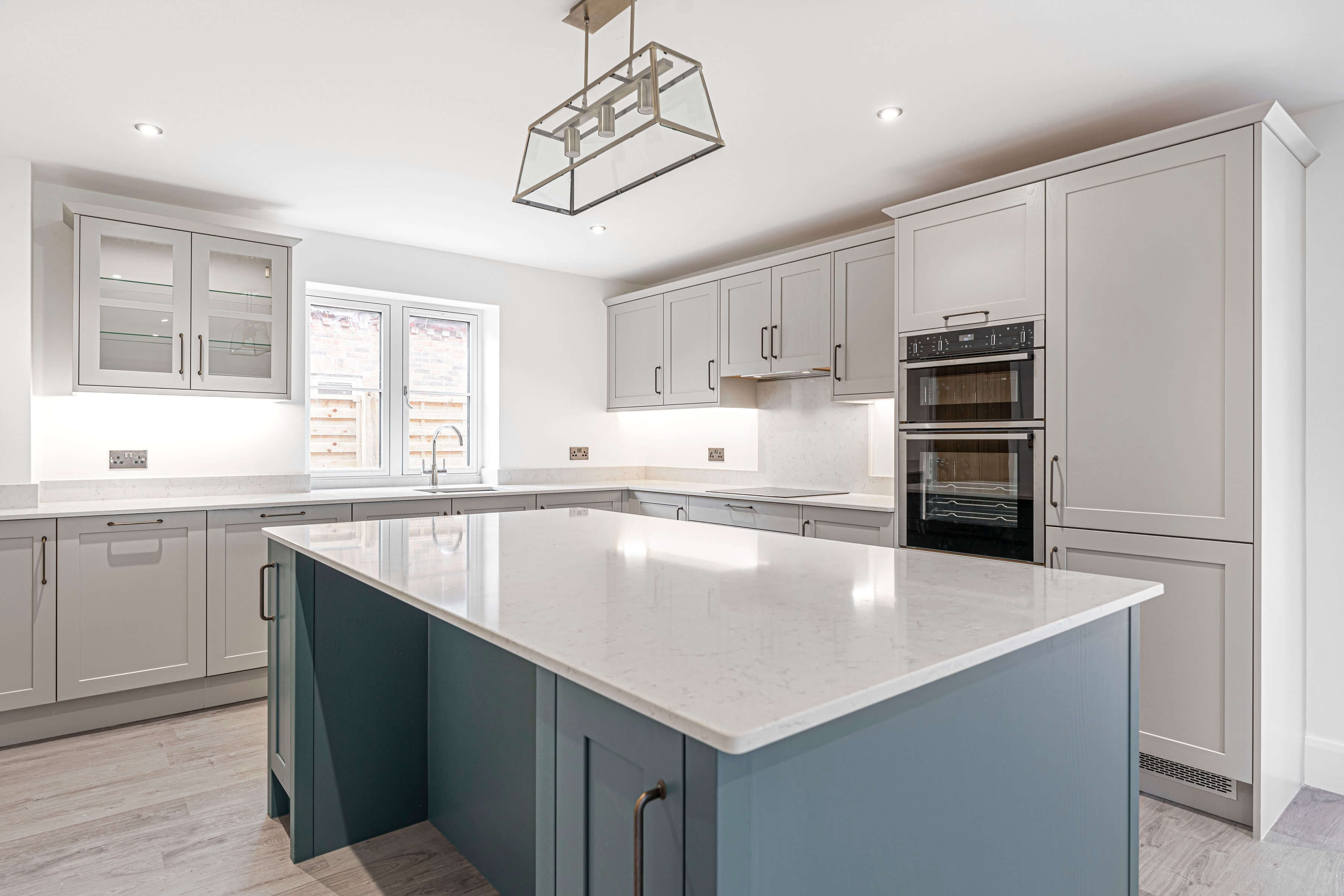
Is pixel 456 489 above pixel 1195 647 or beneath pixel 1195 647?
above

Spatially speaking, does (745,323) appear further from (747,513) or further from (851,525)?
(851,525)

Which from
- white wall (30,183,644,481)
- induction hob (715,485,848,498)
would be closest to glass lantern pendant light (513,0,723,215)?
induction hob (715,485,848,498)

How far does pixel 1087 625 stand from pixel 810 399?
3.20m

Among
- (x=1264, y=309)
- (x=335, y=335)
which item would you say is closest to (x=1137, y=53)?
(x=1264, y=309)

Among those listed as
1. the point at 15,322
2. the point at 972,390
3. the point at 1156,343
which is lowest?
the point at 972,390

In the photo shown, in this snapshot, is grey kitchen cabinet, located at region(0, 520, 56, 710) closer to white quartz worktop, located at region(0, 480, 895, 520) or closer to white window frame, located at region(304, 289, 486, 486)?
white quartz worktop, located at region(0, 480, 895, 520)

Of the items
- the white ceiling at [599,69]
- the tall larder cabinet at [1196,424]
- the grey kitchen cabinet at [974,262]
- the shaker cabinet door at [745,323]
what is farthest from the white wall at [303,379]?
the tall larder cabinet at [1196,424]

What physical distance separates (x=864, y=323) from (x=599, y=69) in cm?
185

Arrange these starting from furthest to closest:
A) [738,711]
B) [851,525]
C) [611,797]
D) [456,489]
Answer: [456,489] < [851,525] < [611,797] < [738,711]

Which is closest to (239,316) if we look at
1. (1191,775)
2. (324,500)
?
(324,500)

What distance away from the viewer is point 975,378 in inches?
115

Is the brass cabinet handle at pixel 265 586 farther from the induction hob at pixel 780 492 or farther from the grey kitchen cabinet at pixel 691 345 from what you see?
the grey kitchen cabinet at pixel 691 345

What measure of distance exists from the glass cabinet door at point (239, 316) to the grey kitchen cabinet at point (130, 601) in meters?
0.75

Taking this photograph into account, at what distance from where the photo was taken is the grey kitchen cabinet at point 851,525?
3.33 meters
